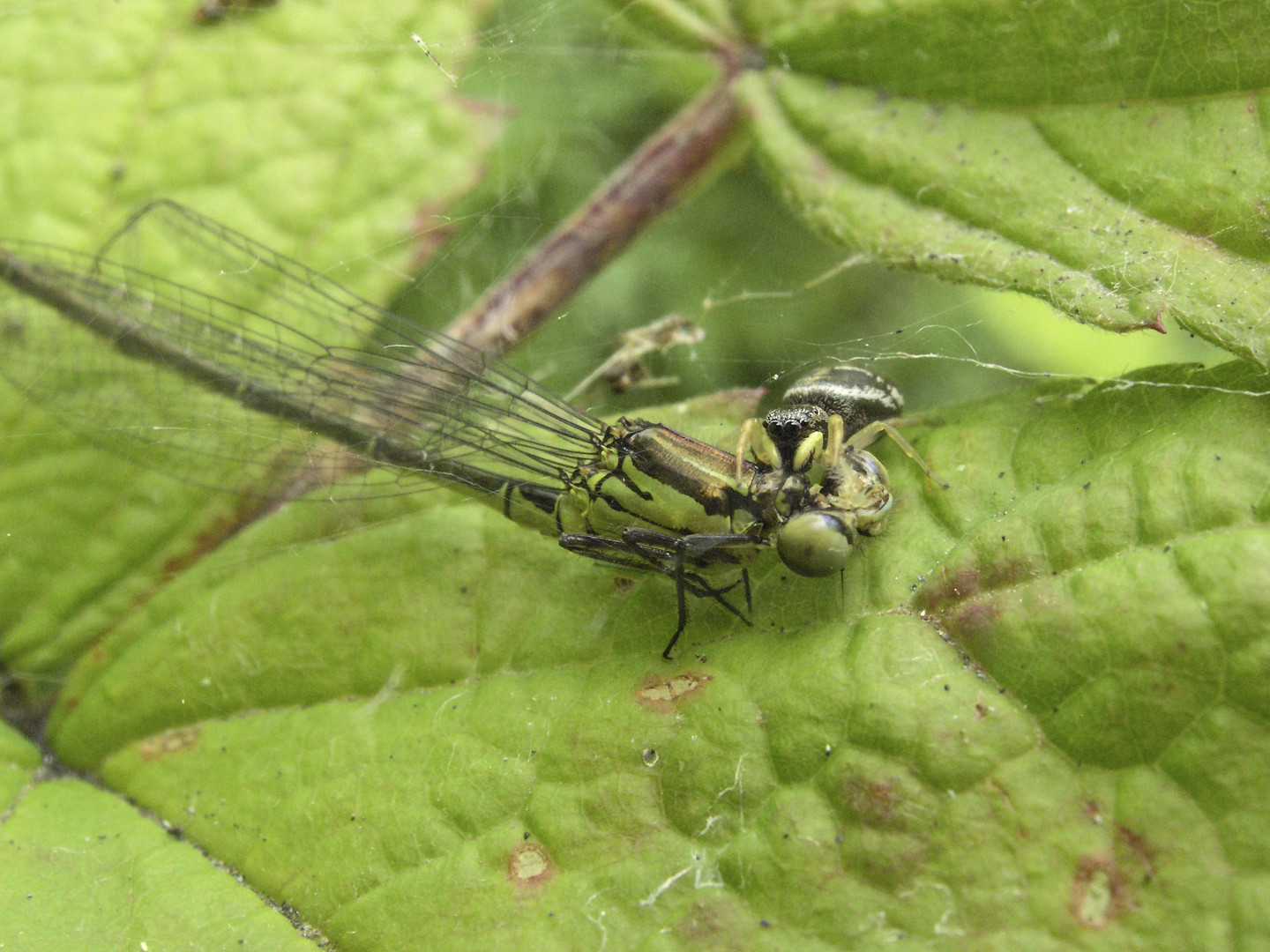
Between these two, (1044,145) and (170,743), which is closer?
(1044,145)

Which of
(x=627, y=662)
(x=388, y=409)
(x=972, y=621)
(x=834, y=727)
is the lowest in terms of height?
(x=834, y=727)

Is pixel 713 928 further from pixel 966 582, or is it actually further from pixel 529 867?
pixel 966 582

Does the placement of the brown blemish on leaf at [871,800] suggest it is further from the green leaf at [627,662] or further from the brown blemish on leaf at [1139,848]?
the brown blemish on leaf at [1139,848]

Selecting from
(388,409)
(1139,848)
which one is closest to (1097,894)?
(1139,848)

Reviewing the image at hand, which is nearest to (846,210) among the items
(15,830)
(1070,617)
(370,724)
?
(1070,617)

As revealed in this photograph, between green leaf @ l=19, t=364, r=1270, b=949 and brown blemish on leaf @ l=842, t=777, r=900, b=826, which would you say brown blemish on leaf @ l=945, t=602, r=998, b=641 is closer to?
green leaf @ l=19, t=364, r=1270, b=949

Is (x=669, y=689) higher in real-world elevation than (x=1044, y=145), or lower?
lower

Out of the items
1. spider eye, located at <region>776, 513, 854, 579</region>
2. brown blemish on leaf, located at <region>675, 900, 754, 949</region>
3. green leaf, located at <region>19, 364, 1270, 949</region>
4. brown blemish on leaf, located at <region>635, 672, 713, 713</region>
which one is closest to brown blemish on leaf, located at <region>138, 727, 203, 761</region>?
green leaf, located at <region>19, 364, 1270, 949</region>
